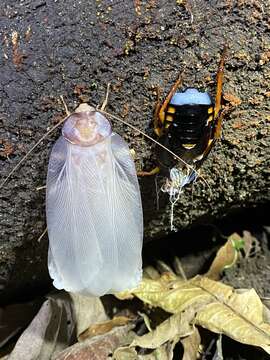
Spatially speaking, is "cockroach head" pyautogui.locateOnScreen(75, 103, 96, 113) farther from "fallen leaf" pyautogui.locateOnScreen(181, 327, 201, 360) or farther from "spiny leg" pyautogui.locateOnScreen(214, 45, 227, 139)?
"fallen leaf" pyautogui.locateOnScreen(181, 327, 201, 360)

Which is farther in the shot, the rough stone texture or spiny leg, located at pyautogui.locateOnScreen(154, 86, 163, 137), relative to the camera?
spiny leg, located at pyautogui.locateOnScreen(154, 86, 163, 137)

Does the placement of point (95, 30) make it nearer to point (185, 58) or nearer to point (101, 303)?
point (185, 58)

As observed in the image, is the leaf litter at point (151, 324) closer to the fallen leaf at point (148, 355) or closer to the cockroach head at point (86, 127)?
the fallen leaf at point (148, 355)

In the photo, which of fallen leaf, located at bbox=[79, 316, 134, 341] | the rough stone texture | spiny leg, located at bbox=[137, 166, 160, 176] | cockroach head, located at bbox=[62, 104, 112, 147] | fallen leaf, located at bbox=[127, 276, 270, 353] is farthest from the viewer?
fallen leaf, located at bbox=[79, 316, 134, 341]

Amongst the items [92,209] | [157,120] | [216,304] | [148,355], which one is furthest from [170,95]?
[148,355]

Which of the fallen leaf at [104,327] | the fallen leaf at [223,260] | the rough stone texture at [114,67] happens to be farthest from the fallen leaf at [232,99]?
the fallen leaf at [104,327]

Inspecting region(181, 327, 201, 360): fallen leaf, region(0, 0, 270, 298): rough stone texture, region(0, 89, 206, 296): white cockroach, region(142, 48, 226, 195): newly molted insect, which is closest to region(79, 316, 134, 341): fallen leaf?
region(181, 327, 201, 360): fallen leaf

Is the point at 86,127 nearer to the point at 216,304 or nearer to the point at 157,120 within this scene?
the point at 157,120
